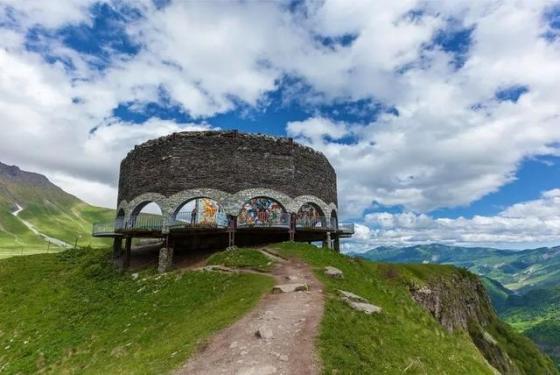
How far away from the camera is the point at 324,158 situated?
44.4m

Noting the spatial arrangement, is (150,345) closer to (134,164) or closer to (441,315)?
(134,164)

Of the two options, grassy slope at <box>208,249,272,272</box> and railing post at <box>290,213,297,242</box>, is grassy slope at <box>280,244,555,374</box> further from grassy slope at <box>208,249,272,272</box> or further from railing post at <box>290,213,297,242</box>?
railing post at <box>290,213,297,242</box>

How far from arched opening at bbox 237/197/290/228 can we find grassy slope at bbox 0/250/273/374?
31.8 ft

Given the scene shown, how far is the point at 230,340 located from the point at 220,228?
20.5 meters

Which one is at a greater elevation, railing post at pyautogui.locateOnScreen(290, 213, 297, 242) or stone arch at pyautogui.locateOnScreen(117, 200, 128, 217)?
stone arch at pyautogui.locateOnScreen(117, 200, 128, 217)

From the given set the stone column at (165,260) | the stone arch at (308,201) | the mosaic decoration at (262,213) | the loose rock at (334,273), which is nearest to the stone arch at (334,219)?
the stone arch at (308,201)

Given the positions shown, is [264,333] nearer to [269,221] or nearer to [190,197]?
[269,221]

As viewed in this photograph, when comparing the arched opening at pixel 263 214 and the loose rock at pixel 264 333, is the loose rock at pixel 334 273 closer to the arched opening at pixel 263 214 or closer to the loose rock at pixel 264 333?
the arched opening at pixel 263 214

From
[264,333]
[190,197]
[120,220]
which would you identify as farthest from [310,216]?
[264,333]

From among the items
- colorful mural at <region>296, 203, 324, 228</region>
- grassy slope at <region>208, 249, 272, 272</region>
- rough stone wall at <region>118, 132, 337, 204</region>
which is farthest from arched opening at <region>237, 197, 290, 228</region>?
grassy slope at <region>208, 249, 272, 272</region>

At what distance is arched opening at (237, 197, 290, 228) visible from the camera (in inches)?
1451

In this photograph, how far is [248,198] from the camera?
37.1 meters

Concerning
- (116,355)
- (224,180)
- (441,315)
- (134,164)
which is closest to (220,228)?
(224,180)

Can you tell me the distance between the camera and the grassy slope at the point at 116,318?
17328 millimetres
